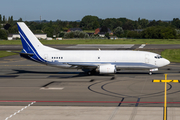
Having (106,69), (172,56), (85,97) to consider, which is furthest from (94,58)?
(172,56)

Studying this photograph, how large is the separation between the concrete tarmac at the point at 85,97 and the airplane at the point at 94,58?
5.28 ft

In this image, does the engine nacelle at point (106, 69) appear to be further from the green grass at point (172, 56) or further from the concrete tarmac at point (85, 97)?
the green grass at point (172, 56)

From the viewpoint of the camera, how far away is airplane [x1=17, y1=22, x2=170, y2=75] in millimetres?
41031

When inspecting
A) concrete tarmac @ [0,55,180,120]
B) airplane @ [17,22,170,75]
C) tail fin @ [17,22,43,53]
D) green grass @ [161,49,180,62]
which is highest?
tail fin @ [17,22,43,53]

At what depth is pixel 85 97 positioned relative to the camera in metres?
28.2

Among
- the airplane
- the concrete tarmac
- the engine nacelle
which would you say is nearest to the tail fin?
the airplane

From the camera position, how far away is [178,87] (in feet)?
107

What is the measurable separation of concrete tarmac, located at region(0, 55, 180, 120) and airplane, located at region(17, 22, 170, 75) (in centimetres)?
161

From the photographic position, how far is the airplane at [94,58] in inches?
1615

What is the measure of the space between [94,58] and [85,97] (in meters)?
14.3

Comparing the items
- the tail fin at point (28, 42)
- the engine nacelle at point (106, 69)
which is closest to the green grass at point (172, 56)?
the engine nacelle at point (106, 69)

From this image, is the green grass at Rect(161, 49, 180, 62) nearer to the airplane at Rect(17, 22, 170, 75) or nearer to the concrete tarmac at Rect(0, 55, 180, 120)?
the concrete tarmac at Rect(0, 55, 180, 120)
